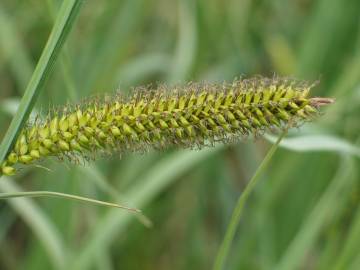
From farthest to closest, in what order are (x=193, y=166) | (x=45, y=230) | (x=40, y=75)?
1. (x=193, y=166)
2. (x=45, y=230)
3. (x=40, y=75)

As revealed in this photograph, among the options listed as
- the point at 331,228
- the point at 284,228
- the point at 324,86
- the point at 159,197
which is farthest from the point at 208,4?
the point at 331,228

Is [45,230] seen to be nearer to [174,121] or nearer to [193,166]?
[193,166]

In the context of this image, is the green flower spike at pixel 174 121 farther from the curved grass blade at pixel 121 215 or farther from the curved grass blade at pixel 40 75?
the curved grass blade at pixel 121 215

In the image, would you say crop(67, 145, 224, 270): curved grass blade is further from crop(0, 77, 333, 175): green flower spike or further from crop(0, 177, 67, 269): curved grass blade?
crop(0, 77, 333, 175): green flower spike

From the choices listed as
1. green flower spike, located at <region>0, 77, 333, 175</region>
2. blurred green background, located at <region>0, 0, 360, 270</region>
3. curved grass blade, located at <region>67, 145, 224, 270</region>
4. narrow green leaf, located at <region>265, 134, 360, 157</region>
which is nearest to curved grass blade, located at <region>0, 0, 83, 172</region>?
green flower spike, located at <region>0, 77, 333, 175</region>

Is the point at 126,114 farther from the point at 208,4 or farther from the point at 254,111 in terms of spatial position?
the point at 208,4

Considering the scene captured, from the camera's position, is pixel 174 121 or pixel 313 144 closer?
pixel 174 121

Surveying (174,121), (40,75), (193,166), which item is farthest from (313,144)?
(193,166)
